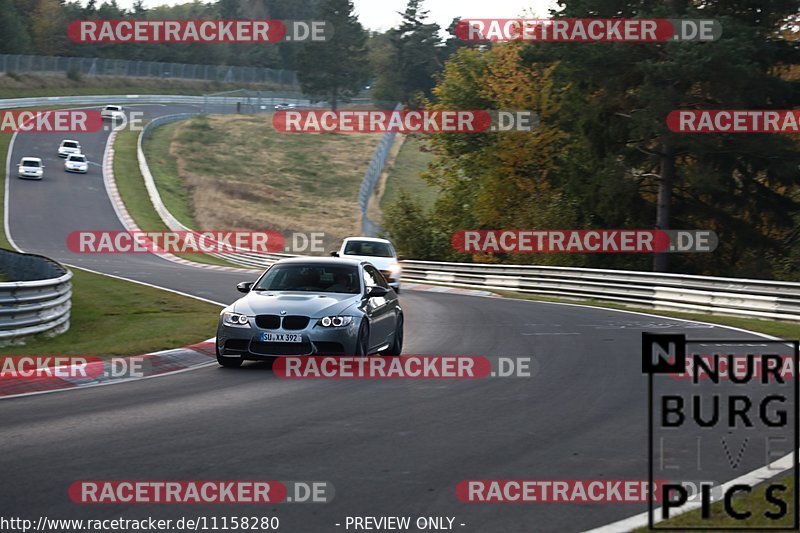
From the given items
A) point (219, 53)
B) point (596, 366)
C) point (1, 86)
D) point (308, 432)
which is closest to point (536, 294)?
point (596, 366)

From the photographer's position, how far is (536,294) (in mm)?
33531

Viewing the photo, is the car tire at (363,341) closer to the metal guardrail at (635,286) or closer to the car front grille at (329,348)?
the car front grille at (329,348)

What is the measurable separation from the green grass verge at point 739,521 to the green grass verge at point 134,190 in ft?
146

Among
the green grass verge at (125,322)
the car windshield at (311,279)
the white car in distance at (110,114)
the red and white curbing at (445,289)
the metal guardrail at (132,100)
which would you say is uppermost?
the metal guardrail at (132,100)

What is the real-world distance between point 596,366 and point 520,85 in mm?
33660

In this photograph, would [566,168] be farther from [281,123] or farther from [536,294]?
[281,123]

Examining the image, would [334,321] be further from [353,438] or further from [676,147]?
[676,147]

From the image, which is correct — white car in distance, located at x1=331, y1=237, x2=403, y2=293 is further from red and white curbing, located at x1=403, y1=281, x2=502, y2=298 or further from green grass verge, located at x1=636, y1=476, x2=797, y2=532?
green grass verge, located at x1=636, y1=476, x2=797, y2=532

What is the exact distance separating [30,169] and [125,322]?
4731cm

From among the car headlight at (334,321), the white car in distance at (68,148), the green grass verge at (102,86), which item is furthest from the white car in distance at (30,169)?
the car headlight at (334,321)

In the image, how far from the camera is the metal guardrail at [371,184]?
48719mm

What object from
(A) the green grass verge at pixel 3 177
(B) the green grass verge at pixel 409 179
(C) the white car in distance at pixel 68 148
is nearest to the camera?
(A) the green grass verge at pixel 3 177

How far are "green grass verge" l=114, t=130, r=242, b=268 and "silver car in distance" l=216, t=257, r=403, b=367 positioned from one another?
35818mm

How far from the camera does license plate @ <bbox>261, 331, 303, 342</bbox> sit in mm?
13141
